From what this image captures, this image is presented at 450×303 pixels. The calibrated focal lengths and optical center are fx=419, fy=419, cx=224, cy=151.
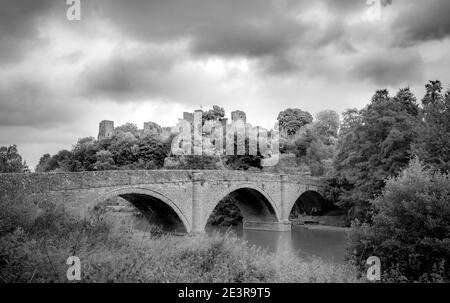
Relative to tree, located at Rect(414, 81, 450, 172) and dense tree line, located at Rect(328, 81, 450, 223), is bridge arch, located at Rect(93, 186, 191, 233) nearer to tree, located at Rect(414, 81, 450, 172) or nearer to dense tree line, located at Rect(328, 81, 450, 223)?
dense tree line, located at Rect(328, 81, 450, 223)

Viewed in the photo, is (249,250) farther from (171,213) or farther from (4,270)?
(171,213)

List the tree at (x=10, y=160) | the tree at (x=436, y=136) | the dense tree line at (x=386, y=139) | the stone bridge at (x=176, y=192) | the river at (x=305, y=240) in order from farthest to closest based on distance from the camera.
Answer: the river at (x=305, y=240) → the dense tree line at (x=386, y=139) → the tree at (x=436, y=136) → the tree at (x=10, y=160) → the stone bridge at (x=176, y=192)

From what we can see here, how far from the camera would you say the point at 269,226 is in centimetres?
3422

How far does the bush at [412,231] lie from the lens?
38.9 feet

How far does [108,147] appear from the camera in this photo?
4450cm

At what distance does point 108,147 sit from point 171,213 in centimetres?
2389

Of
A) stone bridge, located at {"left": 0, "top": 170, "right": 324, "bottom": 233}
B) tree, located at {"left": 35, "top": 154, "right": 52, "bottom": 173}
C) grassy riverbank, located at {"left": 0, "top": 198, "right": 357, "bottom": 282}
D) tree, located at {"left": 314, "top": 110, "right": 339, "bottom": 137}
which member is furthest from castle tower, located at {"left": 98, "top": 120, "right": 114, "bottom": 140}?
grassy riverbank, located at {"left": 0, "top": 198, "right": 357, "bottom": 282}

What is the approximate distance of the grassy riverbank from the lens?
7.65m

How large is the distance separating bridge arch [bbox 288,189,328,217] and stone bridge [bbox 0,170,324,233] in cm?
18

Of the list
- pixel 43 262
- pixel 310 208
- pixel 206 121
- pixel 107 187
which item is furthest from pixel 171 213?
pixel 206 121

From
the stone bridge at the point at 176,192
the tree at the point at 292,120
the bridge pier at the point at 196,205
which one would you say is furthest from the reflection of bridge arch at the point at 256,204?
the tree at the point at 292,120

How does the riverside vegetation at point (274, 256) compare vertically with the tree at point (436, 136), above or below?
below

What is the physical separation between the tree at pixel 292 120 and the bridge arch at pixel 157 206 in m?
42.1

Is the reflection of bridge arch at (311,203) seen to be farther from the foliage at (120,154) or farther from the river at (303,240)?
the foliage at (120,154)
